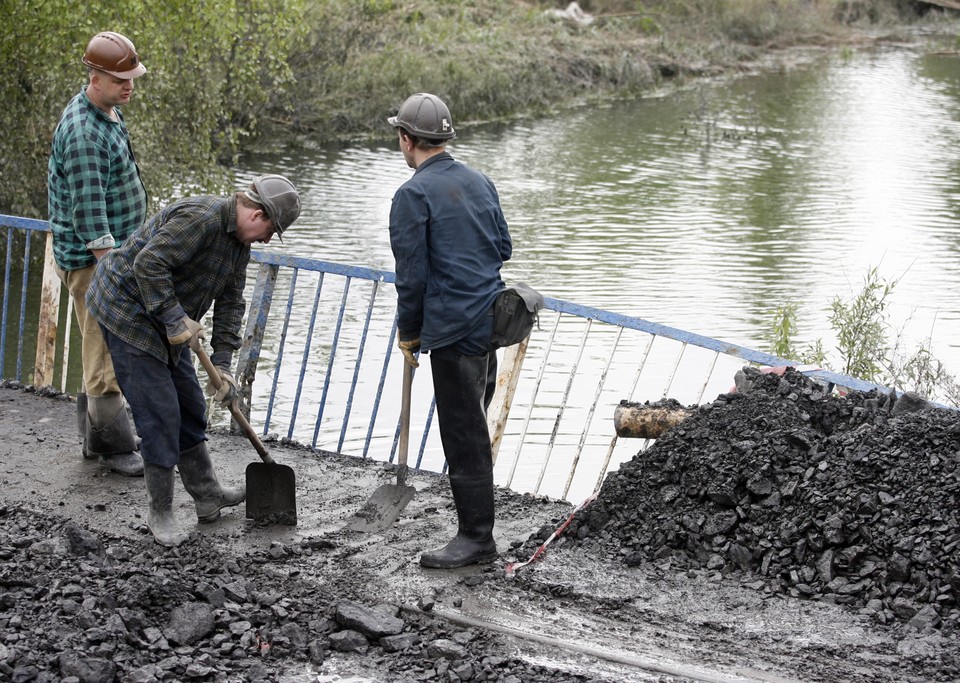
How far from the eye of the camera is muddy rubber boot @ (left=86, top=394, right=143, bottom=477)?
6.27 metres

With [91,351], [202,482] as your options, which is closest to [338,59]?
[91,351]

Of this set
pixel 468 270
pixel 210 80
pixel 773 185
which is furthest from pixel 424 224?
pixel 773 185

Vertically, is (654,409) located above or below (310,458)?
above

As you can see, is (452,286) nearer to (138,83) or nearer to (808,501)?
(808,501)

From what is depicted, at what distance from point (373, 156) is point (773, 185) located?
6.52 meters

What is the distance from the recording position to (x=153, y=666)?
4.24 metres

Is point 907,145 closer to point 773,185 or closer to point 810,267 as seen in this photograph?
point 773,185

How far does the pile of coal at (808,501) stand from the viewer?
4891 mm

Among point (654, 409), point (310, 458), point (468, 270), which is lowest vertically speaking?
point (310, 458)

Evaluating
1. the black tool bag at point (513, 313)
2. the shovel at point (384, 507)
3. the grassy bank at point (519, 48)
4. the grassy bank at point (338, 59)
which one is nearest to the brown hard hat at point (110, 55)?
the shovel at point (384, 507)

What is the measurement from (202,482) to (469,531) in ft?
4.62

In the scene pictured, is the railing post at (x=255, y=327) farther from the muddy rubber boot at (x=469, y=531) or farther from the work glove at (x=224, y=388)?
the muddy rubber boot at (x=469, y=531)

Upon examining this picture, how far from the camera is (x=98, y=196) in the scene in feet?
18.9

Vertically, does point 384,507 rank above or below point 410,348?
below
